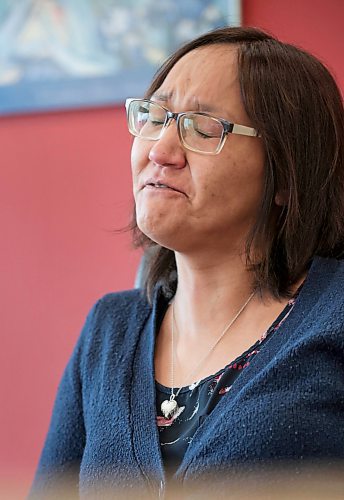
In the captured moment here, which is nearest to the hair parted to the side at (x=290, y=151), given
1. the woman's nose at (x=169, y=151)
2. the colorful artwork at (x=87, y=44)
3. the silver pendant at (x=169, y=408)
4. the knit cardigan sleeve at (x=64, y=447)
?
the woman's nose at (x=169, y=151)

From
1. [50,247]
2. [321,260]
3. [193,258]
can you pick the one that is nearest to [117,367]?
[193,258]

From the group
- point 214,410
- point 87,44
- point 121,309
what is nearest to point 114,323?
point 121,309

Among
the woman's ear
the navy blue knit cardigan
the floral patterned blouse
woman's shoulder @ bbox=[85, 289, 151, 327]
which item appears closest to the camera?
the navy blue knit cardigan

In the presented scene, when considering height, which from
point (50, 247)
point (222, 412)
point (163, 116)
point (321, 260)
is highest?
point (163, 116)

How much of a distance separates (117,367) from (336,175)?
1.51 ft

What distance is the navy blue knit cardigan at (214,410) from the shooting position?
3.28 feet

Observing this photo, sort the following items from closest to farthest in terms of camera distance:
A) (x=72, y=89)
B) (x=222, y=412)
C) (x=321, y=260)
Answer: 1. (x=222, y=412)
2. (x=321, y=260)
3. (x=72, y=89)

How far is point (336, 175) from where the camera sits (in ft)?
4.00

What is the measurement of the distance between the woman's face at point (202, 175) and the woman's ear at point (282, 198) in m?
0.04

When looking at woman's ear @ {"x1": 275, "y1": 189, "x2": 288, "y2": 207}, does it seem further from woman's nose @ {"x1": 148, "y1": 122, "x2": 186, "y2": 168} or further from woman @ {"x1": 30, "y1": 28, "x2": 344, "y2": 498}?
woman's nose @ {"x1": 148, "y1": 122, "x2": 186, "y2": 168}

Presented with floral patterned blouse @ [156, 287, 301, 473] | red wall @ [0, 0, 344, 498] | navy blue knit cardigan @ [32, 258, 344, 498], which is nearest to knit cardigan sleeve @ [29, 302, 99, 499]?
navy blue knit cardigan @ [32, 258, 344, 498]

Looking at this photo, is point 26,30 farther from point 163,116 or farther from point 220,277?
point 220,277

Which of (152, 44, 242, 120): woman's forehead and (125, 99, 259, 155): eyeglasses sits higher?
(152, 44, 242, 120): woman's forehead

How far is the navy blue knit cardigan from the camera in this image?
3.28ft
